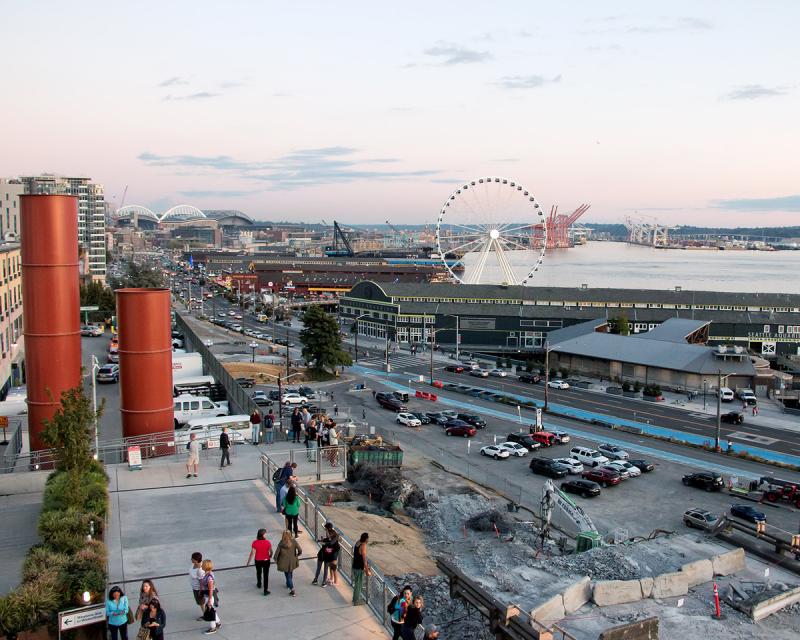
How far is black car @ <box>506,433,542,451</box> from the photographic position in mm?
33719

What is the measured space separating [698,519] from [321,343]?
31.5m

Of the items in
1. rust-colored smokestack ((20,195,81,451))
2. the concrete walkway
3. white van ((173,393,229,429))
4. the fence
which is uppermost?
rust-colored smokestack ((20,195,81,451))

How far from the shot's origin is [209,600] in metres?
8.97

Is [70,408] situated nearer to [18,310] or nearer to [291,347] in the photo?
[18,310]

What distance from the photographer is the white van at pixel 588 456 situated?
31.2m

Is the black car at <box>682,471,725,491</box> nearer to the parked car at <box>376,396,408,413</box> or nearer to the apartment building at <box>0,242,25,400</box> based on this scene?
the parked car at <box>376,396,408,413</box>

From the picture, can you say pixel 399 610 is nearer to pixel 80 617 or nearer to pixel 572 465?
pixel 80 617

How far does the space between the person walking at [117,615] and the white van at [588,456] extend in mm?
25161

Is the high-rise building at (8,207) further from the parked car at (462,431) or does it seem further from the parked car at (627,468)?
the parked car at (627,468)

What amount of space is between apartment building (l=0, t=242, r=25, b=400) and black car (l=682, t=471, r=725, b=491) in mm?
29342

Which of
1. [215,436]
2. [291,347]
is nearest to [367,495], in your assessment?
[215,436]

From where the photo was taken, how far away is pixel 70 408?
13.9 meters

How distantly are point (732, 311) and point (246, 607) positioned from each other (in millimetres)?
64367

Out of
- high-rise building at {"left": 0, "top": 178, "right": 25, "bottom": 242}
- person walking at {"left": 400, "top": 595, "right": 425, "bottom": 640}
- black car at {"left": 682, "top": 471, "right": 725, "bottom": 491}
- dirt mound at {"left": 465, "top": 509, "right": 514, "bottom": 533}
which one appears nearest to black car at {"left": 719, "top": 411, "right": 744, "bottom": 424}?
black car at {"left": 682, "top": 471, "right": 725, "bottom": 491}
